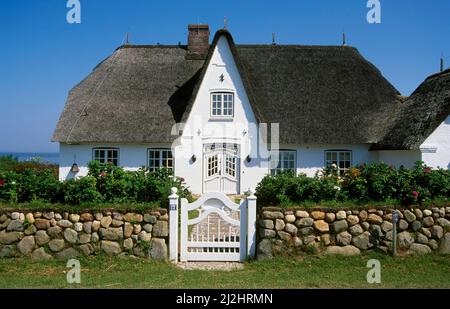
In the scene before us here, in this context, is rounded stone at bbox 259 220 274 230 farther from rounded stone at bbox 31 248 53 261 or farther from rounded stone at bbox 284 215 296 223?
rounded stone at bbox 31 248 53 261

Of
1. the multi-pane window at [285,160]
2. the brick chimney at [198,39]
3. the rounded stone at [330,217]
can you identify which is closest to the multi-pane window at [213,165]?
the multi-pane window at [285,160]

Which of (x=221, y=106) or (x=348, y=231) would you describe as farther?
(x=221, y=106)

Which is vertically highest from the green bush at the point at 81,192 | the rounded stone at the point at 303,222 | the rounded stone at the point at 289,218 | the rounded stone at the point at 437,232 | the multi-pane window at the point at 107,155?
the multi-pane window at the point at 107,155

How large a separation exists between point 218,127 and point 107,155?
5.36 meters

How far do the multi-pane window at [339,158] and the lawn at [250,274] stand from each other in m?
10.2

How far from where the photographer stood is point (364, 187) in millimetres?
8391

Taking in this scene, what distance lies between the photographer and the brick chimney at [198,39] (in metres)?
20.6

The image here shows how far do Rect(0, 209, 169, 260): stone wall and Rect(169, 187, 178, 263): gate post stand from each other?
114 millimetres

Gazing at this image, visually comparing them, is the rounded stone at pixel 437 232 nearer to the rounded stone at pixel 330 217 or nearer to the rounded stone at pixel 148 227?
the rounded stone at pixel 330 217

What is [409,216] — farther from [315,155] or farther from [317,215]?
[315,155]

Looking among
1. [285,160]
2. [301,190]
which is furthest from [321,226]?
[285,160]

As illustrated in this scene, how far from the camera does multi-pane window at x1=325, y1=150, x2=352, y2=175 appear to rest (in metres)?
18.0
